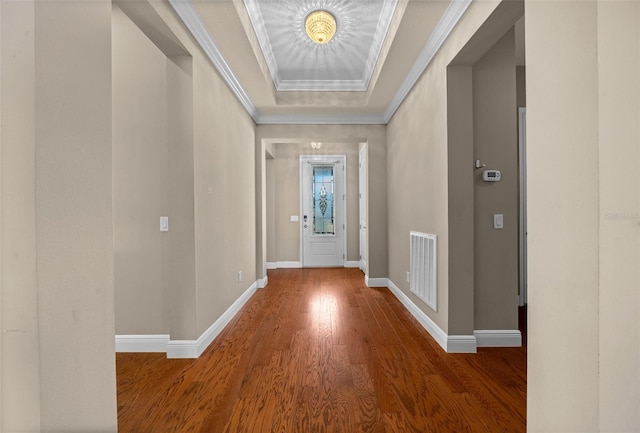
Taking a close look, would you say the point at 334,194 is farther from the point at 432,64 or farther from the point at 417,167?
the point at 432,64

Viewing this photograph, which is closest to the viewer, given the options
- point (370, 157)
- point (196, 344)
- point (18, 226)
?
point (18, 226)

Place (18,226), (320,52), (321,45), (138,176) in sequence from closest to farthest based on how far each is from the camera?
(18,226), (138,176), (321,45), (320,52)

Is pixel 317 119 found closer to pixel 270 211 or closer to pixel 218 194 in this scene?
pixel 218 194

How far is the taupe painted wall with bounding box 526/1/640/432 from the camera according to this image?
971 mm

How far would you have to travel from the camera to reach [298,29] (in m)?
3.02

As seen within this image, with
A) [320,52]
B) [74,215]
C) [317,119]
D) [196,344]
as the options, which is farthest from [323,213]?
[74,215]

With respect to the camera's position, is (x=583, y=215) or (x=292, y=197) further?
(x=292, y=197)

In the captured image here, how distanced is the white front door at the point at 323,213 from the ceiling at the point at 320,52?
2.06 meters

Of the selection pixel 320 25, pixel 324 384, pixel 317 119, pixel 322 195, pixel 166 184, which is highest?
pixel 320 25

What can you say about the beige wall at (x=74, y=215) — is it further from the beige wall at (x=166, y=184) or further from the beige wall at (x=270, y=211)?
the beige wall at (x=270, y=211)

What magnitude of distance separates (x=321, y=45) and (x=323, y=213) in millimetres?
3763

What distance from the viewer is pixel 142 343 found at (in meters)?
2.58

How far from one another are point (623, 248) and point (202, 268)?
251 cm

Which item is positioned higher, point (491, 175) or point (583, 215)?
point (491, 175)
